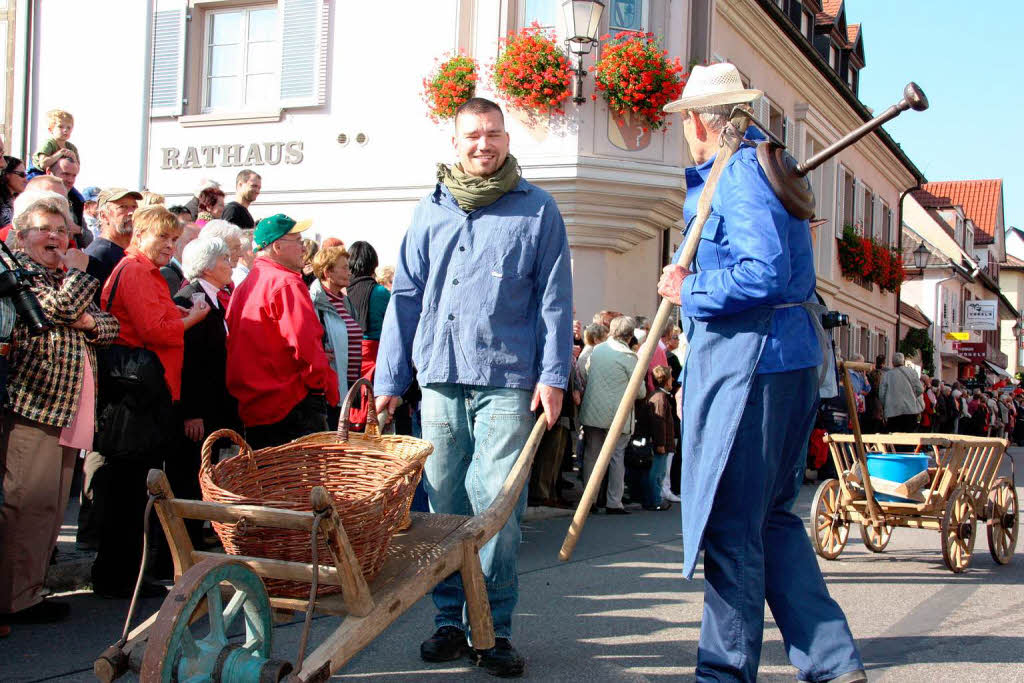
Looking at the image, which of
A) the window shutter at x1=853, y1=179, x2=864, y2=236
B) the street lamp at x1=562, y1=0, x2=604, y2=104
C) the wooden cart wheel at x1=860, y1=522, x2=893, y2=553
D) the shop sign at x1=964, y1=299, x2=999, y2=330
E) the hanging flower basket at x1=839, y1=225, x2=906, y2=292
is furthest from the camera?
the shop sign at x1=964, y1=299, x2=999, y2=330

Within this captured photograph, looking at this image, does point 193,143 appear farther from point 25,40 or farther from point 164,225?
point 164,225

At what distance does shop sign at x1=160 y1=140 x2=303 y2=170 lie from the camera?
1532 centimetres

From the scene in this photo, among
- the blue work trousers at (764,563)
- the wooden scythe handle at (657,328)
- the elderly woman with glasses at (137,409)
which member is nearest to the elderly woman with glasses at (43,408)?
the elderly woman with glasses at (137,409)

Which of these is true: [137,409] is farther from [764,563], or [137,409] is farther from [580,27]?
[580,27]

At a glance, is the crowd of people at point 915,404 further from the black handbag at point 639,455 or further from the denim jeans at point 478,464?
the denim jeans at point 478,464

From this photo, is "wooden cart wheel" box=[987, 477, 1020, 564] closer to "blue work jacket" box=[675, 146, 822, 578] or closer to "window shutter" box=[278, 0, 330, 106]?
"blue work jacket" box=[675, 146, 822, 578]

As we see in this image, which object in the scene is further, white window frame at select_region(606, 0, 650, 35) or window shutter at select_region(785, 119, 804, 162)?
window shutter at select_region(785, 119, 804, 162)

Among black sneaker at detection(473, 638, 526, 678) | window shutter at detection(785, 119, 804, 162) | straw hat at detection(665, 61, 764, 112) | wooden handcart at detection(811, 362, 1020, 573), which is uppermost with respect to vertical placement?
window shutter at detection(785, 119, 804, 162)

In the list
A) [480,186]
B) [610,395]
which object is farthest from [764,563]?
[610,395]

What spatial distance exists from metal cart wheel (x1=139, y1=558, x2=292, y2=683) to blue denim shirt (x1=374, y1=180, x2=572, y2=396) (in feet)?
4.89

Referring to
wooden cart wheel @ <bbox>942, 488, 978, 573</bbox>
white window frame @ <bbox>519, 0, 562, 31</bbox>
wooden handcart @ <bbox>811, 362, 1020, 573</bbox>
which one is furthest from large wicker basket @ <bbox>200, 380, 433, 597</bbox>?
white window frame @ <bbox>519, 0, 562, 31</bbox>

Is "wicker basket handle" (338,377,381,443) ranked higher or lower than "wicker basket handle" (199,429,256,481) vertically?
higher

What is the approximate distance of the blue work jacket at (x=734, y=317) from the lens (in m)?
3.69

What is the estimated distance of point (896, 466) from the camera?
7793 millimetres
